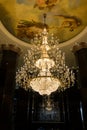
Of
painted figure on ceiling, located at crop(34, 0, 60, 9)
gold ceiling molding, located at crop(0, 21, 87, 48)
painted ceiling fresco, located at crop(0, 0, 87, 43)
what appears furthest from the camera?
gold ceiling molding, located at crop(0, 21, 87, 48)

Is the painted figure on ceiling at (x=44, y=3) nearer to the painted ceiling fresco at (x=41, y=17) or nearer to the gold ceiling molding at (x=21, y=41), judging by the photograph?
the painted ceiling fresco at (x=41, y=17)

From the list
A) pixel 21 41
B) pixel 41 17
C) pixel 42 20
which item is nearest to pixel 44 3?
pixel 41 17

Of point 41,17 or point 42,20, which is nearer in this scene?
point 41,17

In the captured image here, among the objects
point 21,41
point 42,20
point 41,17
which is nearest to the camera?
point 41,17

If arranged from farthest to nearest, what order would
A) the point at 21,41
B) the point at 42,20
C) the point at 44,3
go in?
the point at 21,41
the point at 42,20
the point at 44,3

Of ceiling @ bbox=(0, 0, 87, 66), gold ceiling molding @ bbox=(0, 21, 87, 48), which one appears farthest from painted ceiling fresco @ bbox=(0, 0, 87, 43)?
gold ceiling molding @ bbox=(0, 21, 87, 48)

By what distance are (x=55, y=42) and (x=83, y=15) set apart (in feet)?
6.89

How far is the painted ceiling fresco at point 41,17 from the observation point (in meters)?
9.94

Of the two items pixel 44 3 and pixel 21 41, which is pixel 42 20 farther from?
pixel 21 41

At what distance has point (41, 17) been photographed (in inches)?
429

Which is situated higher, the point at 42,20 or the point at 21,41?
the point at 42,20

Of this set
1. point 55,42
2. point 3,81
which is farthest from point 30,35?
point 3,81

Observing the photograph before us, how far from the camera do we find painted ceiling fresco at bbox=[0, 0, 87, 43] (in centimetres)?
994

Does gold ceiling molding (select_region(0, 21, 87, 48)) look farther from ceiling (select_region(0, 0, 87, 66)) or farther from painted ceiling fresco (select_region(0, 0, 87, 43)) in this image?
painted ceiling fresco (select_region(0, 0, 87, 43))
